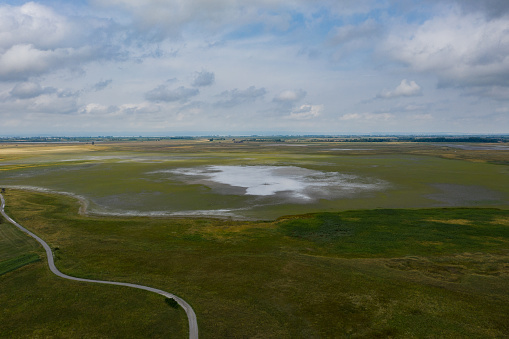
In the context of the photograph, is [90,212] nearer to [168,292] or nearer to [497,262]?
[168,292]

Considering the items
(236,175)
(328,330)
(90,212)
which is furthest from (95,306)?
(236,175)

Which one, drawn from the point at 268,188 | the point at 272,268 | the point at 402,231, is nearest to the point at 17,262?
the point at 272,268

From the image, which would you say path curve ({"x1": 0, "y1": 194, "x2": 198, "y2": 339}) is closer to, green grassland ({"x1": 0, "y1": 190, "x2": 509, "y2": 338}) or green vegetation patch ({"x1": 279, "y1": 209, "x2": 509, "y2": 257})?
green grassland ({"x1": 0, "y1": 190, "x2": 509, "y2": 338})

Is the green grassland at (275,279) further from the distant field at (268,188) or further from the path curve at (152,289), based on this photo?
the distant field at (268,188)

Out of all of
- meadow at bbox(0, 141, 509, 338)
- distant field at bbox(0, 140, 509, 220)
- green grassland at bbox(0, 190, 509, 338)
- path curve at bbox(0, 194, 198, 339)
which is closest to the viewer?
path curve at bbox(0, 194, 198, 339)

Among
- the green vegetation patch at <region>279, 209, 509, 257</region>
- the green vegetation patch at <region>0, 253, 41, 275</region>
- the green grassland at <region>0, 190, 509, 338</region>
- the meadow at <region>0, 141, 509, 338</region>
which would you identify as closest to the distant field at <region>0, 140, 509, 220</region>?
the meadow at <region>0, 141, 509, 338</region>
